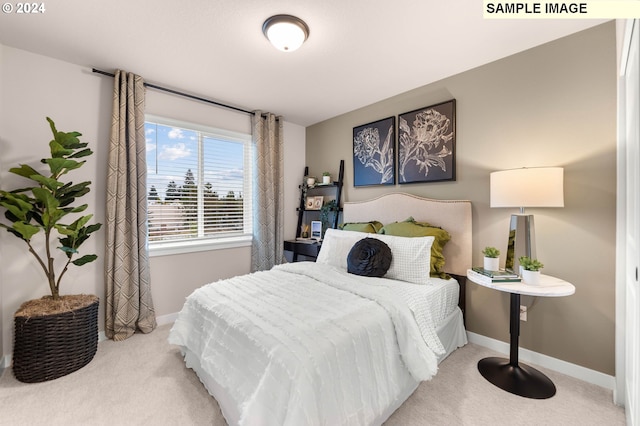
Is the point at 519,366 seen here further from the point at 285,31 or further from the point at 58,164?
the point at 58,164

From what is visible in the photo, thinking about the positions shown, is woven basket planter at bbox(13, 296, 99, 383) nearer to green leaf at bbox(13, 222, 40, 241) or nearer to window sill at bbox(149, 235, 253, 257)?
green leaf at bbox(13, 222, 40, 241)

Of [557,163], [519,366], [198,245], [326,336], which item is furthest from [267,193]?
[519,366]

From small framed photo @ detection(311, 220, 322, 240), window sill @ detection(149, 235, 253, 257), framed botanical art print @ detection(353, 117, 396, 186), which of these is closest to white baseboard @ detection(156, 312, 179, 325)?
window sill @ detection(149, 235, 253, 257)

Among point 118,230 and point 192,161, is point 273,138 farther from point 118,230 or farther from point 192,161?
point 118,230

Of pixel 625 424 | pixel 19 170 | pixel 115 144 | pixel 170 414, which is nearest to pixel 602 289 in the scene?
pixel 625 424

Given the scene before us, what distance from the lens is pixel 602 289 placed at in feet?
6.36

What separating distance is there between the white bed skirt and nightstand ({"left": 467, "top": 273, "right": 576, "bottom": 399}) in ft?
0.89

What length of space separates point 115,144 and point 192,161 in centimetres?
84

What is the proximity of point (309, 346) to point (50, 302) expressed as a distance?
2335mm

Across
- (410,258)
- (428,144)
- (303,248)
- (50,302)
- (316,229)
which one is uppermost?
(428,144)

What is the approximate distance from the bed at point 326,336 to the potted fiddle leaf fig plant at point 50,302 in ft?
2.70

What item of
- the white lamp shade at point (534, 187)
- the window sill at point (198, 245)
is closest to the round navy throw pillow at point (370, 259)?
the white lamp shade at point (534, 187)

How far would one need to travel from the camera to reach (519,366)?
207cm

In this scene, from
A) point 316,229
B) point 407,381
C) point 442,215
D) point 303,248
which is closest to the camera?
point 407,381
